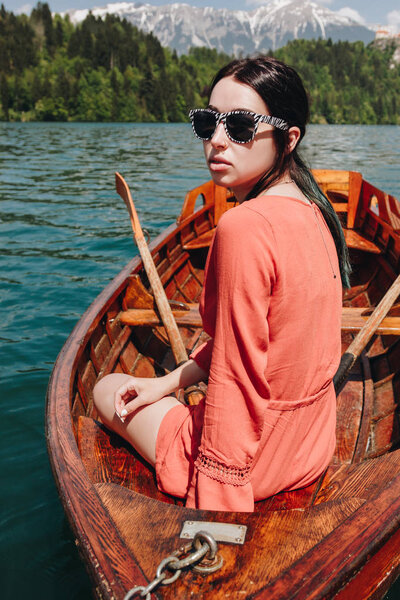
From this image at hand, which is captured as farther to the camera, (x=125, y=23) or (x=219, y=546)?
(x=125, y=23)

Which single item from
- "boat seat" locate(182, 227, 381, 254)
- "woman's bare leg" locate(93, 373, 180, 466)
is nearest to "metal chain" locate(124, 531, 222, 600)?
"woman's bare leg" locate(93, 373, 180, 466)

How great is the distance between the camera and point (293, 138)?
1799 millimetres

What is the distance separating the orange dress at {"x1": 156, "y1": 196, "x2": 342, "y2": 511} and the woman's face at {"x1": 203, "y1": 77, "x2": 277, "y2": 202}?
0.18 meters

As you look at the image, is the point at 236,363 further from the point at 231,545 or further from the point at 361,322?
the point at 361,322

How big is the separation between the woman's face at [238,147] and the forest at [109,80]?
206ft

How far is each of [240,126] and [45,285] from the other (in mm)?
6153

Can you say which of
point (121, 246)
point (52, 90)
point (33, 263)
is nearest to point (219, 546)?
point (33, 263)

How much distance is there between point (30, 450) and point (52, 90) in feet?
222

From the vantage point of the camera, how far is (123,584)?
4.47ft

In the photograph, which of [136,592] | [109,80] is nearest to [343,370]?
[136,592]

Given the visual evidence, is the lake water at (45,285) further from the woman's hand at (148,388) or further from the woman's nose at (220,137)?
the woman's hand at (148,388)

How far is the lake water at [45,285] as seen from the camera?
2969mm

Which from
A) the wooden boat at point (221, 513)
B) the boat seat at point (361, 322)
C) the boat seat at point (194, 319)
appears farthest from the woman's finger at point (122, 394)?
the boat seat at point (361, 322)

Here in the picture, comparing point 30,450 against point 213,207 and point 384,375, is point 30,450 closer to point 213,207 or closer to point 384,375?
point 384,375
